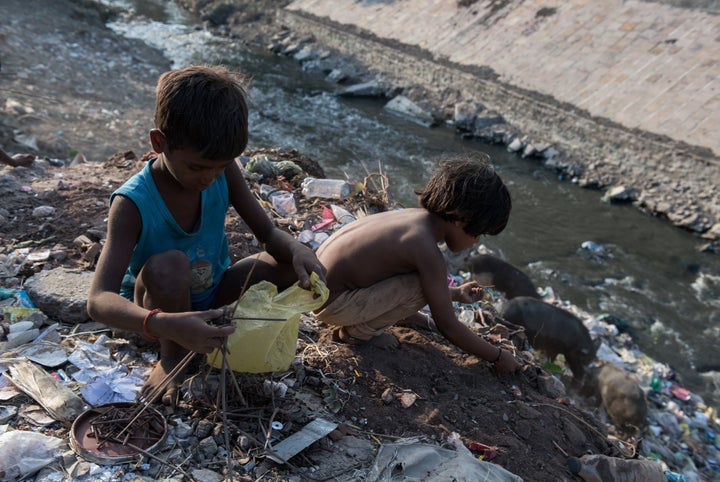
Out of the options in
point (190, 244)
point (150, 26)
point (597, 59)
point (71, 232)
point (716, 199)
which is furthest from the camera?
point (150, 26)

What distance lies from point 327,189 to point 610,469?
116 inches

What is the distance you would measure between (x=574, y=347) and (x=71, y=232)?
407 centimetres

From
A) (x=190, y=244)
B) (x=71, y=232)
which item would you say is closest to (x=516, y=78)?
(x=71, y=232)

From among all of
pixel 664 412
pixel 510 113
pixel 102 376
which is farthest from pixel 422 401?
pixel 510 113

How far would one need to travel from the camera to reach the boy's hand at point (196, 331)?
1.80 m

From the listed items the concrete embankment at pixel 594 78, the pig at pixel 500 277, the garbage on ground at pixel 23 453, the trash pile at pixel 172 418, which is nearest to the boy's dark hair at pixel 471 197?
the trash pile at pixel 172 418

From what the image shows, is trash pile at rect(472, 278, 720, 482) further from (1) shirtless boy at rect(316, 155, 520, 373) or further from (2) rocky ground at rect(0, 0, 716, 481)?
(1) shirtless boy at rect(316, 155, 520, 373)

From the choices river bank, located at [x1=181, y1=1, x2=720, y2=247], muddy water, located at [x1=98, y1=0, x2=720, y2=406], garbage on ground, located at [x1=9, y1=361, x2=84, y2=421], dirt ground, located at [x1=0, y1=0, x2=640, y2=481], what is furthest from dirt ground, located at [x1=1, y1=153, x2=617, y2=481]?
river bank, located at [x1=181, y1=1, x2=720, y2=247]

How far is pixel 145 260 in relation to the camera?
7.50 feet

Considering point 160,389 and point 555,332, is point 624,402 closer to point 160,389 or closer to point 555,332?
point 555,332

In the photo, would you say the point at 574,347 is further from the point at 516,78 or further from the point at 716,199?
the point at 516,78

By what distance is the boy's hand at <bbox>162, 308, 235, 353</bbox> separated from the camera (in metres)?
1.80

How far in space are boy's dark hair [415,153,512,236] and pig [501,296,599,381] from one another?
2.58 meters

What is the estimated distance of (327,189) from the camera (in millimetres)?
4867
